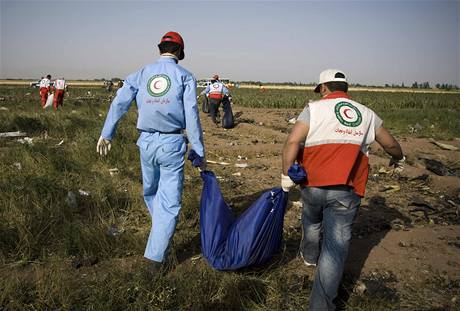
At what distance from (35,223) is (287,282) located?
2.52m

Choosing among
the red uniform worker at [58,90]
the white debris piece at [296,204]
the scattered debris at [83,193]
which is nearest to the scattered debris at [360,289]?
the white debris piece at [296,204]

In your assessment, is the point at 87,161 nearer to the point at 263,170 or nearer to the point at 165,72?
the point at 263,170

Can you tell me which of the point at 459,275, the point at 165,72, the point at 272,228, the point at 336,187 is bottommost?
the point at 459,275

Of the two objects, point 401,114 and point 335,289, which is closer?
point 335,289

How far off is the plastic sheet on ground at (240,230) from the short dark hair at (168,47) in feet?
3.58

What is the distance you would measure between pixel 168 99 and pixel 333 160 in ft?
4.44

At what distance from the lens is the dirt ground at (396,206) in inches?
129

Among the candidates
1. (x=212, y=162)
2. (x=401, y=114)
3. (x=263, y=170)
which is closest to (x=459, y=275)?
(x=263, y=170)

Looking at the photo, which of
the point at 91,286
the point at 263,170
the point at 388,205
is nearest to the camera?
the point at 91,286

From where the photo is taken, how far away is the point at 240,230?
280 centimetres

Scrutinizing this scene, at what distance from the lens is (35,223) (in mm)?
3523

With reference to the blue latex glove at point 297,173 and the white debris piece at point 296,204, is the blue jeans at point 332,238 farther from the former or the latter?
the white debris piece at point 296,204

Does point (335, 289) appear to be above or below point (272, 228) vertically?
below

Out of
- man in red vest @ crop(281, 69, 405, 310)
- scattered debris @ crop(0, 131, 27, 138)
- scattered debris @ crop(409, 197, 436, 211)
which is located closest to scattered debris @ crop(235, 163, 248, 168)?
scattered debris @ crop(409, 197, 436, 211)
